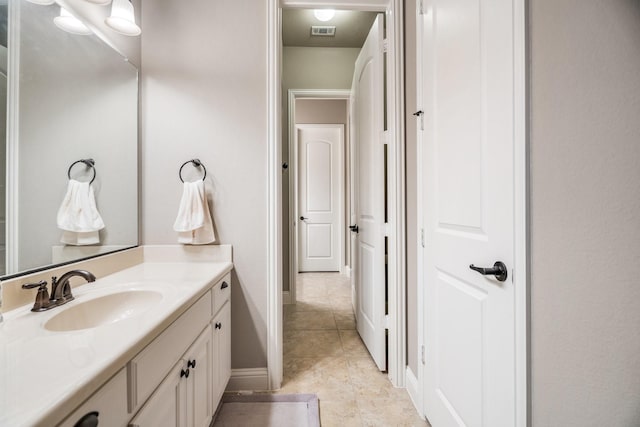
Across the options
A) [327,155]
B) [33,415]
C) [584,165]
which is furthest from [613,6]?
[327,155]

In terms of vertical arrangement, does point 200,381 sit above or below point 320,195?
below

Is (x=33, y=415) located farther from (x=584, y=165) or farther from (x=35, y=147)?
(x=584, y=165)

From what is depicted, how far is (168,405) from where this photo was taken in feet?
2.82

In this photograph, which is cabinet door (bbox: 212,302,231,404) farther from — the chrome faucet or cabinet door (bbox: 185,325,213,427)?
the chrome faucet

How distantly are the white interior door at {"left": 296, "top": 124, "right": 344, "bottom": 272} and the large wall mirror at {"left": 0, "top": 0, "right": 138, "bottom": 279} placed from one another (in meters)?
3.10

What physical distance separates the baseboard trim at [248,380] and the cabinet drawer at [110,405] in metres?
1.08

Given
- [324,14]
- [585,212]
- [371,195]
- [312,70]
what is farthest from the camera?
[312,70]

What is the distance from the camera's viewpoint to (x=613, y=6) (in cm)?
58

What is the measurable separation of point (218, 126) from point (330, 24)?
69.8 inches

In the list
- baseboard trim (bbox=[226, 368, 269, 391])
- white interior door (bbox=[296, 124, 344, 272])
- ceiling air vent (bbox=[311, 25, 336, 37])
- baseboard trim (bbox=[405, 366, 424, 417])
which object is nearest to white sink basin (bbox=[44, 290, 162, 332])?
baseboard trim (bbox=[226, 368, 269, 391])

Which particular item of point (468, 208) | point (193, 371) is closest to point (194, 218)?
point (193, 371)

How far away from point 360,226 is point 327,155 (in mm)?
Answer: 2502

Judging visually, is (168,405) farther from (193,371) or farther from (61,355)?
(61,355)

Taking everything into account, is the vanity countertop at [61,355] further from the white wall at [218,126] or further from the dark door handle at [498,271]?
the dark door handle at [498,271]
